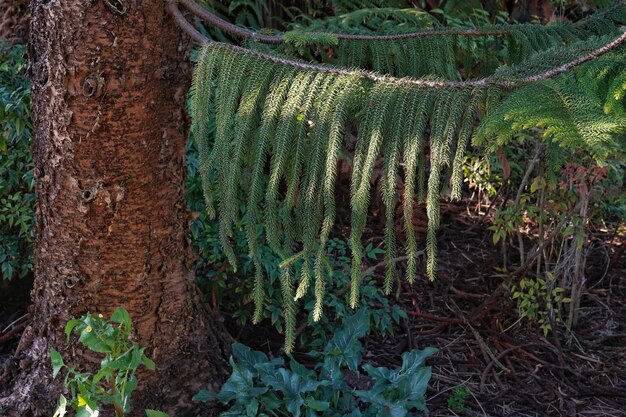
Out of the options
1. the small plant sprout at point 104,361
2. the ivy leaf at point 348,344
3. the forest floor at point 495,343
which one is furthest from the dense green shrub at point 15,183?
the ivy leaf at point 348,344

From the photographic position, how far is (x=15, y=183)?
11.1ft

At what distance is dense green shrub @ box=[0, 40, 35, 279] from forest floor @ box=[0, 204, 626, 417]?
0.26 meters

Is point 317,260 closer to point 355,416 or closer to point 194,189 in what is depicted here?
point 355,416

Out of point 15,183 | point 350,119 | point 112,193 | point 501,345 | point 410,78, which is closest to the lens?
point 410,78

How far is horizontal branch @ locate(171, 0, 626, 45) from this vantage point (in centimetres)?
228

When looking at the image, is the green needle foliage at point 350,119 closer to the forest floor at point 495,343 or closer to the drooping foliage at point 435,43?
the drooping foliage at point 435,43

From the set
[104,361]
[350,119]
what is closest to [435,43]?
[350,119]

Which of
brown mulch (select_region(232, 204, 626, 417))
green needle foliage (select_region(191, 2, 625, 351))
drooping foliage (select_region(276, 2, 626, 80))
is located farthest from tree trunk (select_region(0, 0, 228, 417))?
brown mulch (select_region(232, 204, 626, 417))

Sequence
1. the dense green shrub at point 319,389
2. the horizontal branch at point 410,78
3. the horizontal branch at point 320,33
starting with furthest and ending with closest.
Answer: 1. the dense green shrub at point 319,389
2. the horizontal branch at point 320,33
3. the horizontal branch at point 410,78

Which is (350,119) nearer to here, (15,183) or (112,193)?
(112,193)

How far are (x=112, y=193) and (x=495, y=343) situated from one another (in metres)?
2.06

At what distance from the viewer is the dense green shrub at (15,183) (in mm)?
3332

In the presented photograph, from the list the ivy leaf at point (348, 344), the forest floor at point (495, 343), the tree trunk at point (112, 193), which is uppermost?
the tree trunk at point (112, 193)

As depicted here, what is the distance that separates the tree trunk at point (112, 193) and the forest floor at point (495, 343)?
612mm
